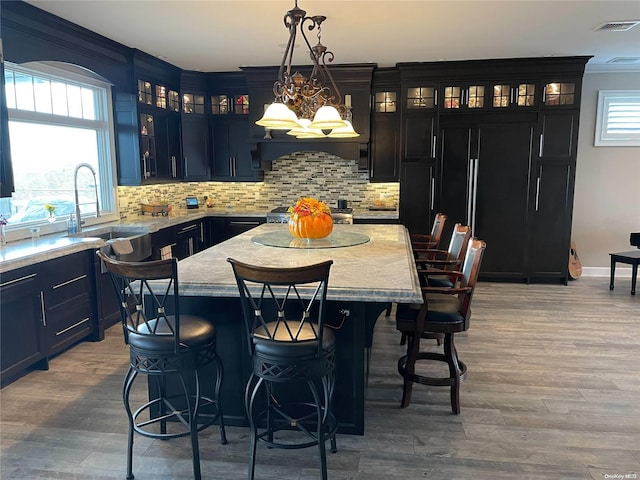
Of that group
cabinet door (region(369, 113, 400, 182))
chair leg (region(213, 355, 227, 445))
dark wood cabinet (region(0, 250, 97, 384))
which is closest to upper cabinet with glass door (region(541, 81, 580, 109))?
cabinet door (region(369, 113, 400, 182))

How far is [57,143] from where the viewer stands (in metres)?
4.43

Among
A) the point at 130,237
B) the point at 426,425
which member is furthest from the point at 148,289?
the point at 130,237

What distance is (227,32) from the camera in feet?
14.3

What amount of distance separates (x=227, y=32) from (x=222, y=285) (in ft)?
9.67

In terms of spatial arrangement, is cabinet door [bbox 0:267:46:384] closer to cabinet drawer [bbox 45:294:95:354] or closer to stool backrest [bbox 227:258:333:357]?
cabinet drawer [bbox 45:294:95:354]

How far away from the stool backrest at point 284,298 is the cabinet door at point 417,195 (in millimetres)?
3775

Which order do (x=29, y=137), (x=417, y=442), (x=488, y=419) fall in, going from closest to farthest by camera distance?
(x=417, y=442) < (x=488, y=419) < (x=29, y=137)

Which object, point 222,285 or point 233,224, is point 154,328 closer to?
point 222,285

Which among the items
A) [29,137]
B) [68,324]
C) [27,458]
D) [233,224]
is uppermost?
[29,137]

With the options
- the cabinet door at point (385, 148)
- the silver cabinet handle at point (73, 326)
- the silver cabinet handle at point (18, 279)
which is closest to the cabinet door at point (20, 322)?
the silver cabinet handle at point (18, 279)

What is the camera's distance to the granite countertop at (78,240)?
325cm

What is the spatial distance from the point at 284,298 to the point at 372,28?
3085mm

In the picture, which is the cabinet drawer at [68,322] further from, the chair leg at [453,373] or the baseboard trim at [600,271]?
the baseboard trim at [600,271]

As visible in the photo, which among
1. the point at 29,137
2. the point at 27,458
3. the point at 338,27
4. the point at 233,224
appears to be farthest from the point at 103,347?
the point at 338,27
